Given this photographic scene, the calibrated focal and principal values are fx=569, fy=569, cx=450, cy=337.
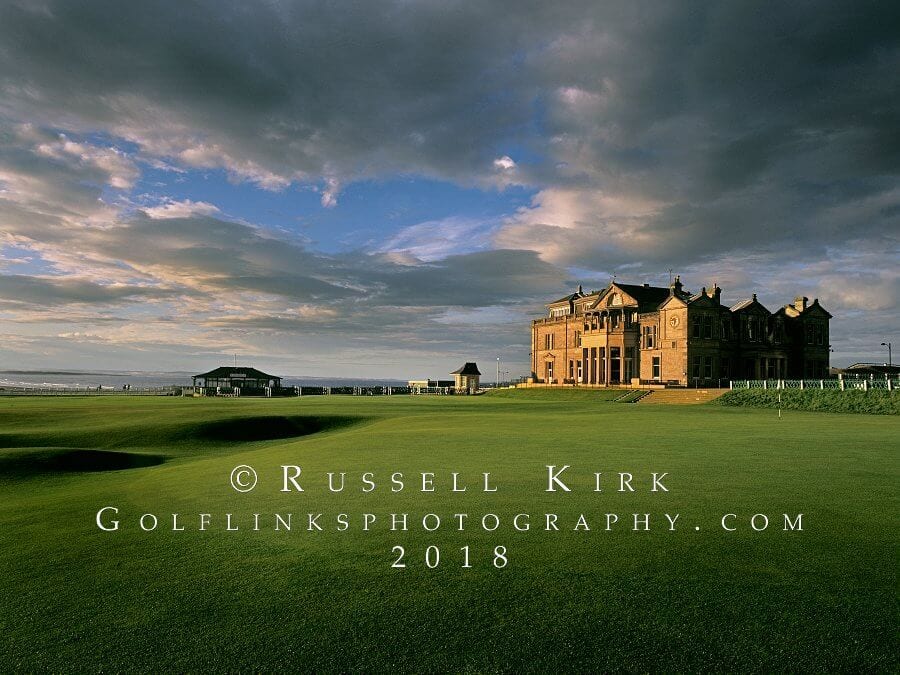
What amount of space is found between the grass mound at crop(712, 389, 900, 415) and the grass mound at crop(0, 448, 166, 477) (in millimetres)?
45432

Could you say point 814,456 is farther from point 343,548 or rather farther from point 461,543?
point 343,548

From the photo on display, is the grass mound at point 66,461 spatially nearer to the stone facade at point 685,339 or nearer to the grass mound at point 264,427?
the grass mound at point 264,427

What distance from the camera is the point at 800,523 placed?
9.07 meters

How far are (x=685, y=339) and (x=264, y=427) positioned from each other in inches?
1951

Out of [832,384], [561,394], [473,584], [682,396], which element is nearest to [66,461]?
[473,584]

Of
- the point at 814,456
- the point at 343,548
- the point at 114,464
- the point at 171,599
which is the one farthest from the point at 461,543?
the point at 114,464

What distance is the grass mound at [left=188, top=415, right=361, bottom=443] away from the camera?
105 feet

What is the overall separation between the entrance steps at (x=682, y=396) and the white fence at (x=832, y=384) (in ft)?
11.2

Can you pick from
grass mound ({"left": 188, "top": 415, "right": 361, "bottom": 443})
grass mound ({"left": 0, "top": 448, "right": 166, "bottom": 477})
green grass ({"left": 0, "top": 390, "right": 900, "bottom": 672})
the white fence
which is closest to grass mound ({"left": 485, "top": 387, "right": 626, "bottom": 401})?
the white fence

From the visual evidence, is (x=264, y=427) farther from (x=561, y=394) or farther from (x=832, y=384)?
(x=832, y=384)

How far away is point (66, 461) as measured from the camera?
72.1ft

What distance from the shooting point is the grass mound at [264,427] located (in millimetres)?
31859

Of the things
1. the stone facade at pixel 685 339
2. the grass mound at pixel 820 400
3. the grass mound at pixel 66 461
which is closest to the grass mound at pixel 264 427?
the grass mound at pixel 66 461

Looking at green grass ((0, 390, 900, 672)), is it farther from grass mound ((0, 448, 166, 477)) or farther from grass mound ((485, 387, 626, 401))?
grass mound ((485, 387, 626, 401))
